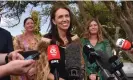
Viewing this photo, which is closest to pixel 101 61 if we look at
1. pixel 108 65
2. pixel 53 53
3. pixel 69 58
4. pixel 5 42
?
pixel 108 65

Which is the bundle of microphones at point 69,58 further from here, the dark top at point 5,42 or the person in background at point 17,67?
the person in background at point 17,67

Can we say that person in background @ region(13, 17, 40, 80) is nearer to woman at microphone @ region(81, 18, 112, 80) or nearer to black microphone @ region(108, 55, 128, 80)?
woman at microphone @ region(81, 18, 112, 80)

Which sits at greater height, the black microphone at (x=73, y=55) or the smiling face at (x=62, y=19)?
the smiling face at (x=62, y=19)

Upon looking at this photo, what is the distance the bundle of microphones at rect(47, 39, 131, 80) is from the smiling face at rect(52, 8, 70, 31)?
238mm

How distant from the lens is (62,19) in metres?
4.24

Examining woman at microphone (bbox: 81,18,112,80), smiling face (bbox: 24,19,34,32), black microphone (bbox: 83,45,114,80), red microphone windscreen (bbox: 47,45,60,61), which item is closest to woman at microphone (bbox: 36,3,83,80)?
red microphone windscreen (bbox: 47,45,60,61)

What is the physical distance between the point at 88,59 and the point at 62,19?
0.92 meters

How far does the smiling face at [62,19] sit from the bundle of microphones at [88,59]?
0.24 m

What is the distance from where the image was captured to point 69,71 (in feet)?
12.1

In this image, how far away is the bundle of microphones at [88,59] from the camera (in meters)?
3.30

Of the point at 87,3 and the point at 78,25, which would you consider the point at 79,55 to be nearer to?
the point at 78,25

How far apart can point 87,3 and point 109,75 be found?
10.6m

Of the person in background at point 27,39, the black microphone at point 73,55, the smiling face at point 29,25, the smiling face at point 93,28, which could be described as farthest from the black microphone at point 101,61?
the smiling face at point 29,25

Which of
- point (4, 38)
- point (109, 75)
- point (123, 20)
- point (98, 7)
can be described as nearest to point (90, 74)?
point (109, 75)
